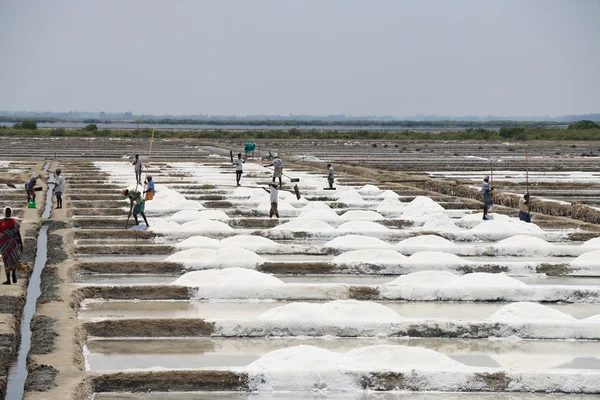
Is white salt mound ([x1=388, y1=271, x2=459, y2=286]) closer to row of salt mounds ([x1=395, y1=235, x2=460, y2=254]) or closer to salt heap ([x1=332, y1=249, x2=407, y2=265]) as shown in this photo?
salt heap ([x1=332, y1=249, x2=407, y2=265])

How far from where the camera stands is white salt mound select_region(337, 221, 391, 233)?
17.0 meters

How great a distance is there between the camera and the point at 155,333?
9820 mm

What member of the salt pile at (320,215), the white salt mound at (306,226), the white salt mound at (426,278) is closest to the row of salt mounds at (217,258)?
the white salt mound at (426,278)

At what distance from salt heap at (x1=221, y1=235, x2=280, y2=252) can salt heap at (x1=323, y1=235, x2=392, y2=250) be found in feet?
3.04

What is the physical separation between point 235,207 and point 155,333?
441 inches

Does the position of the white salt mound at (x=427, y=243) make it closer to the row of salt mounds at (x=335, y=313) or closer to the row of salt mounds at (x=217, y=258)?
the row of salt mounds at (x=217, y=258)

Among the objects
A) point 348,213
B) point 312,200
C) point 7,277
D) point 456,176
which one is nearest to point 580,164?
point 456,176

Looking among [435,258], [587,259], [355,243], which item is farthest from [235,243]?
[587,259]

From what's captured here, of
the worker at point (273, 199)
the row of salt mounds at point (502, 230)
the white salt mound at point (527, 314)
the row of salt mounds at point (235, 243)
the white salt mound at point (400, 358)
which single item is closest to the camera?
the white salt mound at point (400, 358)

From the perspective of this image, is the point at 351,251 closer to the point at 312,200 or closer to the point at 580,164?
the point at 312,200

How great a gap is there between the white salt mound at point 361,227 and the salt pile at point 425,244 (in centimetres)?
141

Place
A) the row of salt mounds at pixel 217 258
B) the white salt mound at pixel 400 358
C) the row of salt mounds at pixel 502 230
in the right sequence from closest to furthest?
1. the white salt mound at pixel 400 358
2. the row of salt mounds at pixel 217 258
3. the row of salt mounds at pixel 502 230

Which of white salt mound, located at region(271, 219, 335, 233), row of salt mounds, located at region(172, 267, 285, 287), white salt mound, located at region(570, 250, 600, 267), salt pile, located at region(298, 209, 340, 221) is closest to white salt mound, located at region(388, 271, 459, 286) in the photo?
row of salt mounds, located at region(172, 267, 285, 287)

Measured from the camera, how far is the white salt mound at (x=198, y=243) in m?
14.8
